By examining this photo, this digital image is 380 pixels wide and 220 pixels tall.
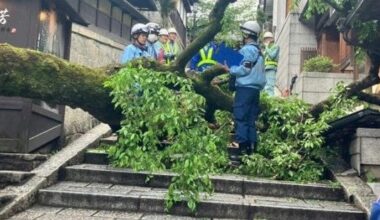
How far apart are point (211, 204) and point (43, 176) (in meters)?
2.46

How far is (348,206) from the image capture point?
6168mm

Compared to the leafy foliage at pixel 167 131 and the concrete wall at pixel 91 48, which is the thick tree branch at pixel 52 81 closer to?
the leafy foliage at pixel 167 131

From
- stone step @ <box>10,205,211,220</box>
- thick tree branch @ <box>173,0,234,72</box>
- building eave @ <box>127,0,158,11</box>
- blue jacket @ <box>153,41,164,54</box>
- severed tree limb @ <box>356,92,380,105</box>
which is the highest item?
building eave @ <box>127,0,158,11</box>

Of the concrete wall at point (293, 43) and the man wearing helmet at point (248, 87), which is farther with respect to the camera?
the concrete wall at point (293, 43)

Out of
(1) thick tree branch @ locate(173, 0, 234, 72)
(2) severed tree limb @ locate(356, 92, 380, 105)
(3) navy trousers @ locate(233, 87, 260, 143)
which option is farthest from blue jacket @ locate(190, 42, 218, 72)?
(2) severed tree limb @ locate(356, 92, 380, 105)

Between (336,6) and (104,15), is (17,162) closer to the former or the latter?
(336,6)

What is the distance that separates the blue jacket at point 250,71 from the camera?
7621mm

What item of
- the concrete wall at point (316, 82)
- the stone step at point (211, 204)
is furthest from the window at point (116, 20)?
the stone step at point (211, 204)

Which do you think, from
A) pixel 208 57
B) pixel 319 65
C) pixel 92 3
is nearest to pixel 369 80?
pixel 208 57

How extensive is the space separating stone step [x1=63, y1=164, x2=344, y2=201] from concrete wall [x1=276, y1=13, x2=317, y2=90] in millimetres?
11368

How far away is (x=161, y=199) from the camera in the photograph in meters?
5.95

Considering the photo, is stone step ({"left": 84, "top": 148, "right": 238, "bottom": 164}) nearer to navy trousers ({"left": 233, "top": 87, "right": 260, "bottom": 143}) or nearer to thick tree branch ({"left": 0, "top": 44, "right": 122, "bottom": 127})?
thick tree branch ({"left": 0, "top": 44, "right": 122, "bottom": 127})

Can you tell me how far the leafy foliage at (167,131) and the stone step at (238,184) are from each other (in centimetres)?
65

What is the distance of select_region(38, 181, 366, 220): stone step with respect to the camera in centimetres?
577
